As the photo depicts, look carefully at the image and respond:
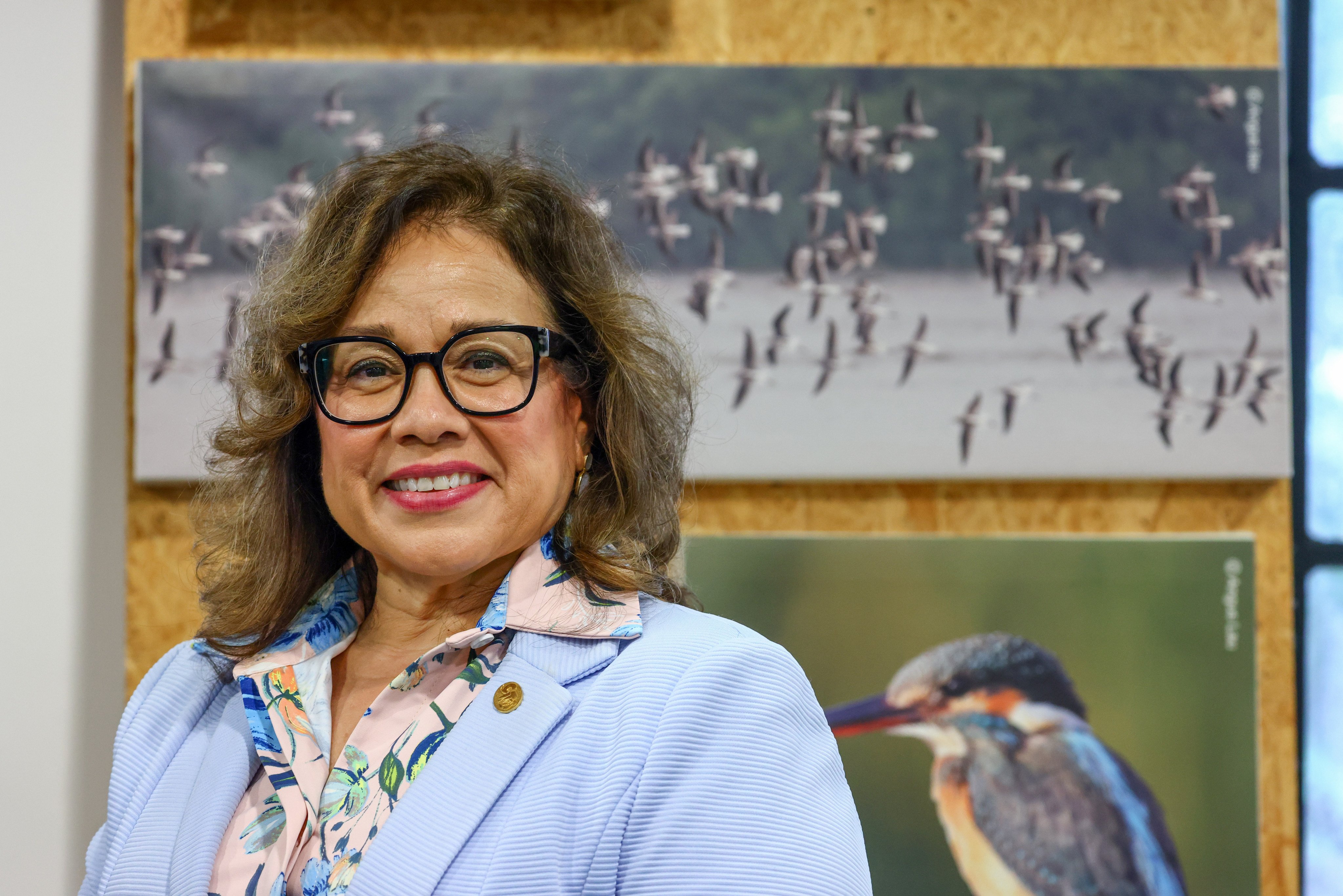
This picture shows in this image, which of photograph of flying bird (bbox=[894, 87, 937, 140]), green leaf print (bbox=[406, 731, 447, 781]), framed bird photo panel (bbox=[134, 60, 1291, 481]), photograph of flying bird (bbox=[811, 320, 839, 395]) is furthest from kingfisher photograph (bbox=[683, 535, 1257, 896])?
green leaf print (bbox=[406, 731, 447, 781])

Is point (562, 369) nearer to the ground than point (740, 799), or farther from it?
farther from it

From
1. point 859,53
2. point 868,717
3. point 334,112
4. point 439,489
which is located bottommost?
A: point 868,717

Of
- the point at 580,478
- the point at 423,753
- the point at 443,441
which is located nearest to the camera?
the point at 423,753

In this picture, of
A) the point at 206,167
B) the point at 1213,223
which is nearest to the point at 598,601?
the point at 206,167

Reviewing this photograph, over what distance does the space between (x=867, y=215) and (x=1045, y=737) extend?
3.57 ft

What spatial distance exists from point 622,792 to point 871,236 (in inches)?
59.7

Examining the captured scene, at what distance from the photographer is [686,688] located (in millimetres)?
932

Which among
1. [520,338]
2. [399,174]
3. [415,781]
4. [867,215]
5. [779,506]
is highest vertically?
[867,215]

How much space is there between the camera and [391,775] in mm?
997

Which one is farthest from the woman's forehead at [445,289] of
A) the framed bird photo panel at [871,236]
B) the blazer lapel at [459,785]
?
the framed bird photo panel at [871,236]

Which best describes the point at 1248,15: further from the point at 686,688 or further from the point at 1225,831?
the point at 686,688

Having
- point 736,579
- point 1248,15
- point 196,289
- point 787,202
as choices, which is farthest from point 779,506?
point 1248,15

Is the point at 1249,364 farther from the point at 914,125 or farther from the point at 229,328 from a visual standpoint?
the point at 229,328

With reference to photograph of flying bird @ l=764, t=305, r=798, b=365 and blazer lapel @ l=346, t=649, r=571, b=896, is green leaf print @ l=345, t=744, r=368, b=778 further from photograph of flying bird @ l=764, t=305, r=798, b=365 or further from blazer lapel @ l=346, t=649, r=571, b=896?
photograph of flying bird @ l=764, t=305, r=798, b=365
